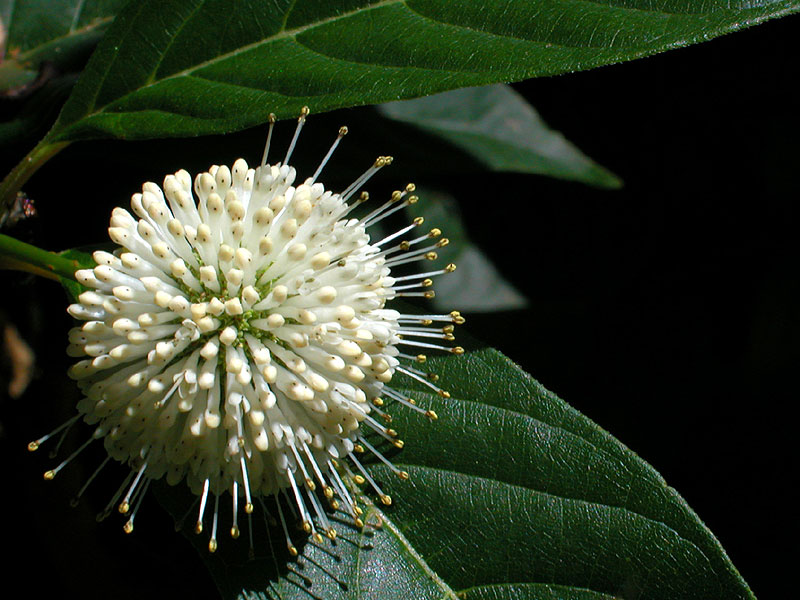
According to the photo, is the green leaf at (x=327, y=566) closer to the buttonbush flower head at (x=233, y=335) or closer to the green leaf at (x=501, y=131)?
the buttonbush flower head at (x=233, y=335)

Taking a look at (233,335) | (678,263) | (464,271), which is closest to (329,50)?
(233,335)

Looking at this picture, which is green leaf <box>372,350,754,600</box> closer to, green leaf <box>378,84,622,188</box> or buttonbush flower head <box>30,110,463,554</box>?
buttonbush flower head <box>30,110,463,554</box>

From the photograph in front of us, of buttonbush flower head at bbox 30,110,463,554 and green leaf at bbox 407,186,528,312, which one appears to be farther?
green leaf at bbox 407,186,528,312

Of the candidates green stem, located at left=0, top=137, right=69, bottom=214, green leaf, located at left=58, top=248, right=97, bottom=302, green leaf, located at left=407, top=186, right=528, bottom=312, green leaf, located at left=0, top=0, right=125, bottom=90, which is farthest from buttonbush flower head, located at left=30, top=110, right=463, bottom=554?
green leaf, located at left=407, top=186, right=528, bottom=312

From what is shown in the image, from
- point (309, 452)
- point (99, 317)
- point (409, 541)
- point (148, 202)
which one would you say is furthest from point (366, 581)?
point (148, 202)

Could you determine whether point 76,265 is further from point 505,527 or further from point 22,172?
point 505,527

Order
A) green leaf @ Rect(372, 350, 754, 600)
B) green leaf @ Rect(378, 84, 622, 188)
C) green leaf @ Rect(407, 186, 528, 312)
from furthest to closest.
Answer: green leaf @ Rect(407, 186, 528, 312) < green leaf @ Rect(378, 84, 622, 188) < green leaf @ Rect(372, 350, 754, 600)
